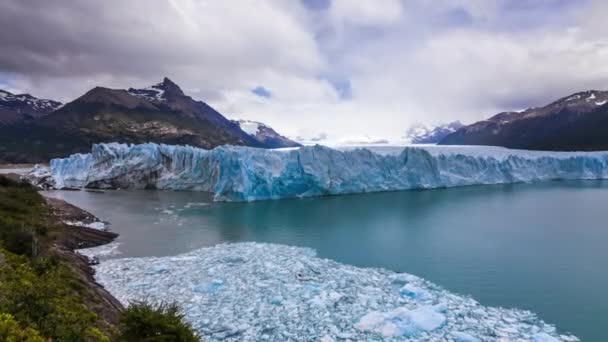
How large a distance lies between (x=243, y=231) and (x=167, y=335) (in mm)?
9957

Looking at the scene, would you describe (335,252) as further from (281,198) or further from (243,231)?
(281,198)

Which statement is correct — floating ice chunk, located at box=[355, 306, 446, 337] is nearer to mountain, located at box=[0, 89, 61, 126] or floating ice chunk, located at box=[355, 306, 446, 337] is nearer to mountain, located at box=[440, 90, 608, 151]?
mountain, located at box=[440, 90, 608, 151]

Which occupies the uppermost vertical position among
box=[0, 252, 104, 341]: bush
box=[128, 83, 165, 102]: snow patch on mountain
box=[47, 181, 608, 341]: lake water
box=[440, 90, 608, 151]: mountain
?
box=[128, 83, 165, 102]: snow patch on mountain

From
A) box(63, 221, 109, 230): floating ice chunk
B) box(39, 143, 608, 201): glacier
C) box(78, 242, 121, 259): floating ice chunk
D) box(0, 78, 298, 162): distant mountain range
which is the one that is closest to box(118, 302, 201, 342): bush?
box(78, 242, 121, 259): floating ice chunk

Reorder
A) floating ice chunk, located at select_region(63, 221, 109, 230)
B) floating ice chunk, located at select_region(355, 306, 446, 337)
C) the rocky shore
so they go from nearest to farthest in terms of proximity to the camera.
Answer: floating ice chunk, located at select_region(355, 306, 446, 337), the rocky shore, floating ice chunk, located at select_region(63, 221, 109, 230)

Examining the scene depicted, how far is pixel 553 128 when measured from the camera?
237 ft

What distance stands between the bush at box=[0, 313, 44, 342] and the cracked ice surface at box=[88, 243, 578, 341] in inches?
106

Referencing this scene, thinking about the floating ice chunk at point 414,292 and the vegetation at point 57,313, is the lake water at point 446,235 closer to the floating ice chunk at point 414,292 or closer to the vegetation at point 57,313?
the floating ice chunk at point 414,292

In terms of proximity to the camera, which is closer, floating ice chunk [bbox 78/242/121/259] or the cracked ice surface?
the cracked ice surface

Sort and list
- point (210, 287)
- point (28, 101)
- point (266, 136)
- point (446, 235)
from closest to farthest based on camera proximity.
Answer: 1. point (210, 287)
2. point (446, 235)
3. point (266, 136)
4. point (28, 101)

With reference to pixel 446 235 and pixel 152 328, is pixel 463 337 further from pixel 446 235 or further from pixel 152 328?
pixel 446 235

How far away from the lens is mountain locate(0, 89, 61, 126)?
4909 inches

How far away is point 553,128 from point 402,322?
82163 millimetres

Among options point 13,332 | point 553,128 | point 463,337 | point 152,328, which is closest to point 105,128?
point 152,328
